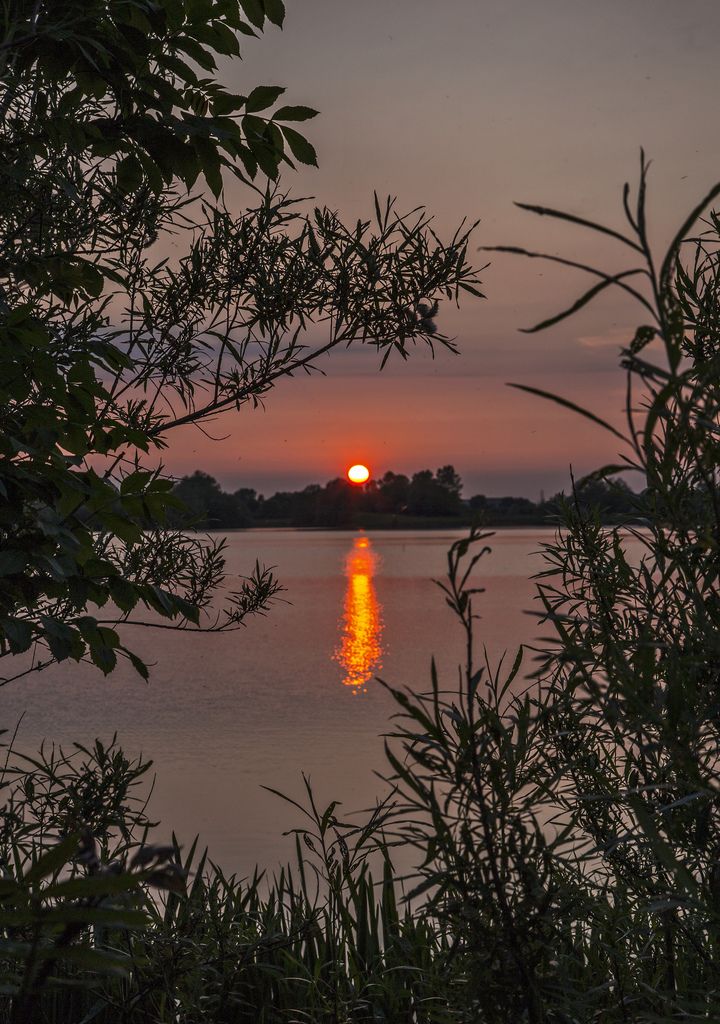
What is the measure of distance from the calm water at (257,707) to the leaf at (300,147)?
3191mm

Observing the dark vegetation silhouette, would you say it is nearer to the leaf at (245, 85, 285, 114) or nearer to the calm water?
the leaf at (245, 85, 285, 114)

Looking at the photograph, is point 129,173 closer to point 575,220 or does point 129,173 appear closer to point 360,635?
point 575,220

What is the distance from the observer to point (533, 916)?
1.10m

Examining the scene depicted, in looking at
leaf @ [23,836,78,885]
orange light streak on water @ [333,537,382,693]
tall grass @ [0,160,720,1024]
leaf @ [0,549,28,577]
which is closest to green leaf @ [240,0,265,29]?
tall grass @ [0,160,720,1024]

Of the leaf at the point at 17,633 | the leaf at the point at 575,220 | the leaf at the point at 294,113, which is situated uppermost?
the leaf at the point at 294,113

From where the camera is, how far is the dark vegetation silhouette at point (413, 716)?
0.92m

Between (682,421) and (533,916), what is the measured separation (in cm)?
65

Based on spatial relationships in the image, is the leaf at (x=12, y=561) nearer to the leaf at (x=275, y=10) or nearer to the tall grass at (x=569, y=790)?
the tall grass at (x=569, y=790)

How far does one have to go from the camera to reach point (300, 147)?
2.98 m

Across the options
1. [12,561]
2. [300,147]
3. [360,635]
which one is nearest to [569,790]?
[12,561]

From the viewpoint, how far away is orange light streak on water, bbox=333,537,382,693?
68.6ft

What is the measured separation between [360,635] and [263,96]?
25427 millimetres

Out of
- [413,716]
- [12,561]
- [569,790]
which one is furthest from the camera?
[12,561]

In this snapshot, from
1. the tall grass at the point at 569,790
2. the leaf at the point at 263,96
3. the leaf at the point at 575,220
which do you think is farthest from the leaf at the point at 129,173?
the leaf at the point at 575,220
